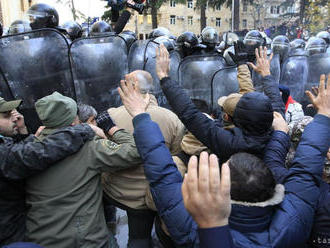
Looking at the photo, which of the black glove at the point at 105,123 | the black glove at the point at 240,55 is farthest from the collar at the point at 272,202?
the black glove at the point at 240,55

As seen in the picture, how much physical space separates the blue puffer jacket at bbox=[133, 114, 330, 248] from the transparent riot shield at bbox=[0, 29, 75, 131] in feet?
9.88

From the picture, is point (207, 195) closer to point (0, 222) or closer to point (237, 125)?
point (237, 125)

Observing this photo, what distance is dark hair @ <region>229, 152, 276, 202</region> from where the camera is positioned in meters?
1.14

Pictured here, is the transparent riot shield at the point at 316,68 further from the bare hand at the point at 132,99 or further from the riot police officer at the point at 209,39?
the bare hand at the point at 132,99

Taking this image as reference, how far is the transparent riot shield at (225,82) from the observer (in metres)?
4.69

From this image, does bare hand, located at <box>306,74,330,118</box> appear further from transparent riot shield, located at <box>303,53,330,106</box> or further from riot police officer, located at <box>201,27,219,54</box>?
riot police officer, located at <box>201,27,219,54</box>

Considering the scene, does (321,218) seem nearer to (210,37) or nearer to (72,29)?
(210,37)

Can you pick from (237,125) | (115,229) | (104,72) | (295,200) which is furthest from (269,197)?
(104,72)

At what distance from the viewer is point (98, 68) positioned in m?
4.26

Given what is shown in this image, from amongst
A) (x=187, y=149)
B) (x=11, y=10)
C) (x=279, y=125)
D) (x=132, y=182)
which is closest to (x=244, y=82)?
(x=279, y=125)

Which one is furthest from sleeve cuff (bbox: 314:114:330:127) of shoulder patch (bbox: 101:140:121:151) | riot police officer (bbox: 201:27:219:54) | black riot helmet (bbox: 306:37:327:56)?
black riot helmet (bbox: 306:37:327:56)

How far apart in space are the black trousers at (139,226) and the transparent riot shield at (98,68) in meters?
2.45

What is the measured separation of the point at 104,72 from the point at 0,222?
2977mm

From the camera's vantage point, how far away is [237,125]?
69.1 inches
